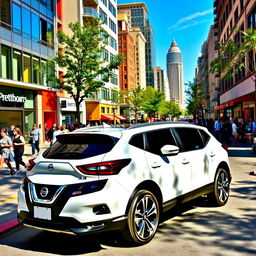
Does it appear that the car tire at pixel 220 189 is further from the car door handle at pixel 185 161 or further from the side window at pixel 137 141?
the side window at pixel 137 141

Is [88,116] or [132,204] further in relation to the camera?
[88,116]

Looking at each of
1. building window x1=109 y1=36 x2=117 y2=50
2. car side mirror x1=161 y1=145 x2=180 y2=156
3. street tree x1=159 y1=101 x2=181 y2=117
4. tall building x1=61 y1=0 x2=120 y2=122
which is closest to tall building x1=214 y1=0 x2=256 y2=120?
tall building x1=61 y1=0 x2=120 y2=122

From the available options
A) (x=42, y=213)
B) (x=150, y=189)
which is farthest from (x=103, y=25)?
(x=42, y=213)

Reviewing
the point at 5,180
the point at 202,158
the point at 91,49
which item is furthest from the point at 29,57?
the point at 202,158

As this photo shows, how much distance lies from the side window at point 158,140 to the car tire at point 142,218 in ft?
2.17

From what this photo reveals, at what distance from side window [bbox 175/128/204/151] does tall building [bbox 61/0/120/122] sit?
97.2ft

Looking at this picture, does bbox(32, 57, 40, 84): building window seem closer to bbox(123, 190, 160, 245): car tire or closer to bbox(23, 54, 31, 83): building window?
bbox(23, 54, 31, 83): building window

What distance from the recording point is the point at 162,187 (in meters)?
4.47

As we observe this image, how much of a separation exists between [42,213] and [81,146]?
993 mm

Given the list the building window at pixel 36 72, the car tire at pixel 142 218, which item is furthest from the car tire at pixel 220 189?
the building window at pixel 36 72

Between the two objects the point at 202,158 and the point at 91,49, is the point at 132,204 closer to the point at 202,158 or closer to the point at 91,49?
the point at 202,158

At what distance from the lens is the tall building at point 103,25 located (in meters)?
40.7

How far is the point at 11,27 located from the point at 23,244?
21429mm

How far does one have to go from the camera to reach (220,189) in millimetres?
5996
